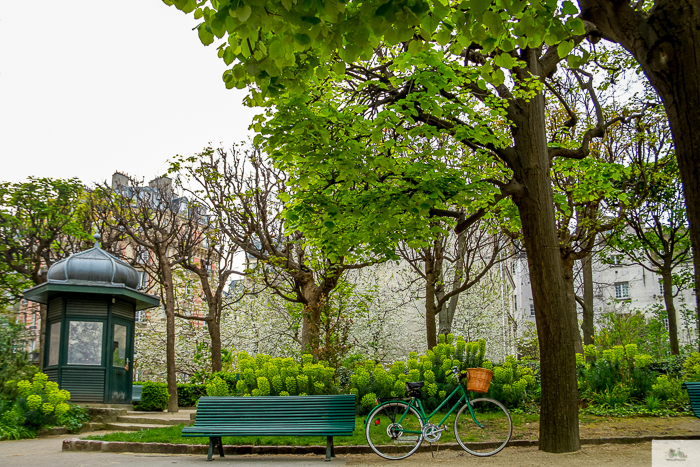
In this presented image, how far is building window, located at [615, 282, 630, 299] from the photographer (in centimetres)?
5328

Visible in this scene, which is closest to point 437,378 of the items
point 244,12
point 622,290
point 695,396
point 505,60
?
point 695,396

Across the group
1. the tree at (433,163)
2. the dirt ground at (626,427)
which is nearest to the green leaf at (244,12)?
the tree at (433,163)

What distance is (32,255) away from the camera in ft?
68.8

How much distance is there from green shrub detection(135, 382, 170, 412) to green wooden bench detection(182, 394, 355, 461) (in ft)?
31.4

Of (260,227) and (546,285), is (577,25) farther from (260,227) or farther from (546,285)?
(260,227)

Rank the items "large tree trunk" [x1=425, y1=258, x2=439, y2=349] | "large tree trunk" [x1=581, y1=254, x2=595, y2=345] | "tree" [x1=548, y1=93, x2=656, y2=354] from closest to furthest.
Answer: "tree" [x1=548, y1=93, x2=656, y2=354]
"large tree trunk" [x1=425, y1=258, x2=439, y2=349]
"large tree trunk" [x1=581, y1=254, x2=595, y2=345]

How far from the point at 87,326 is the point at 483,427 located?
10753 millimetres

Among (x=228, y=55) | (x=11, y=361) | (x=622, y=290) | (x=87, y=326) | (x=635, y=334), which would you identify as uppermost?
(x=622, y=290)

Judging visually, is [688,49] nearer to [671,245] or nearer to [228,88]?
[228,88]

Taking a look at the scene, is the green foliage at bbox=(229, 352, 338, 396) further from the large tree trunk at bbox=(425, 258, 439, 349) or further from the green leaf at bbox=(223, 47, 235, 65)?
the green leaf at bbox=(223, 47, 235, 65)

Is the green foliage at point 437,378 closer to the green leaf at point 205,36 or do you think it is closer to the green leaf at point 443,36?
the green leaf at point 443,36

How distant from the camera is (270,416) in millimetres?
8531

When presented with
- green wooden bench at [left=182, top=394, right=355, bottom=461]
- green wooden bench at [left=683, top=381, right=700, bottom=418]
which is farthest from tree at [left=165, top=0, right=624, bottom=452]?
green wooden bench at [left=182, top=394, right=355, bottom=461]

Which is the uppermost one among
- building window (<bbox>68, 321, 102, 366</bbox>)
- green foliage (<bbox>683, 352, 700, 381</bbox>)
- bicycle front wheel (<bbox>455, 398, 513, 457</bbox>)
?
building window (<bbox>68, 321, 102, 366</bbox>)
